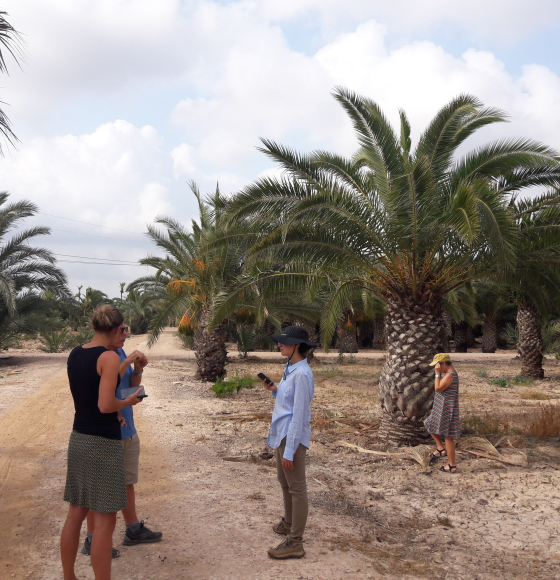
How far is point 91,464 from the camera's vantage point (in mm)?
3111

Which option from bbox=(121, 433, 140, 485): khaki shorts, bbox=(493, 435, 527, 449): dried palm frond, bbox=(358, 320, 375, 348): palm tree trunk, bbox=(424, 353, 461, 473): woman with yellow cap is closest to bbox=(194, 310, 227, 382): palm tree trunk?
bbox=(493, 435, 527, 449): dried palm frond

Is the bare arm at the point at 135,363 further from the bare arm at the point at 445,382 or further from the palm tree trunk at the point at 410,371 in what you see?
the palm tree trunk at the point at 410,371

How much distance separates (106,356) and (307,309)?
17180mm

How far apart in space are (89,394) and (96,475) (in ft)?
1.65

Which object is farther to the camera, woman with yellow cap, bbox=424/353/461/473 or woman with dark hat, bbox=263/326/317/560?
woman with yellow cap, bbox=424/353/461/473

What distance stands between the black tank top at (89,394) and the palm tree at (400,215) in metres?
4.72

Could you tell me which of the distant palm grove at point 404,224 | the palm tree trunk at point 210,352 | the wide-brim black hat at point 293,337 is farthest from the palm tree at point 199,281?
the wide-brim black hat at point 293,337

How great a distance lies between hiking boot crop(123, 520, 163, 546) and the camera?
159 inches

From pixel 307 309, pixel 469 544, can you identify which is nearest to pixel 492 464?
pixel 469 544

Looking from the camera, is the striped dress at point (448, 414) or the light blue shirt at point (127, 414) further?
the striped dress at point (448, 414)

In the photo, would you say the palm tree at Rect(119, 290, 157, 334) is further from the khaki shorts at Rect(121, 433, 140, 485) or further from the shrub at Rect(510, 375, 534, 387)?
the khaki shorts at Rect(121, 433, 140, 485)

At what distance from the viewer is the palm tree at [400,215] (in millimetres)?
7727

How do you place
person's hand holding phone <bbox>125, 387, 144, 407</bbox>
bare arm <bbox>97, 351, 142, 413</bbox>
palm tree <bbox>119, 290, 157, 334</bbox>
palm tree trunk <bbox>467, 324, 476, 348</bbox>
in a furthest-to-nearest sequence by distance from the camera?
palm tree <bbox>119, 290, 157, 334</bbox> → palm tree trunk <bbox>467, 324, 476, 348</bbox> → person's hand holding phone <bbox>125, 387, 144, 407</bbox> → bare arm <bbox>97, 351, 142, 413</bbox>

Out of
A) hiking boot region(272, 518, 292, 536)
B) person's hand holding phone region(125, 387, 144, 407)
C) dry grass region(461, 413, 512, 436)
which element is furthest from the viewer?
dry grass region(461, 413, 512, 436)
